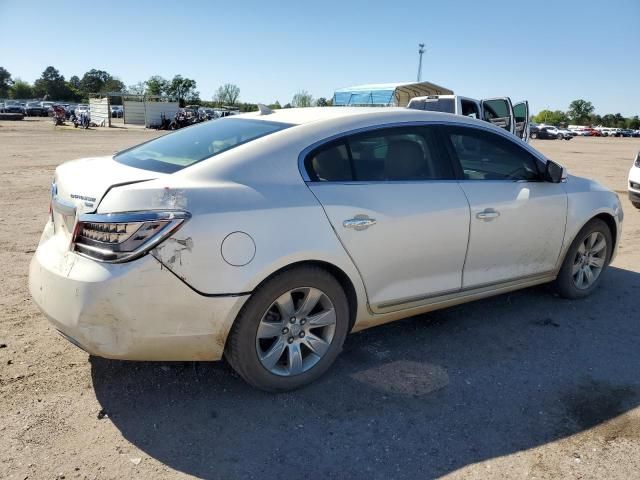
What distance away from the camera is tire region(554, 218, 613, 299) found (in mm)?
4566

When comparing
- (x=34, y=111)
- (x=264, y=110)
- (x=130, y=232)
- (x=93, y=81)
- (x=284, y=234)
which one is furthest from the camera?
(x=93, y=81)

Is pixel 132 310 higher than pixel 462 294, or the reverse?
pixel 132 310

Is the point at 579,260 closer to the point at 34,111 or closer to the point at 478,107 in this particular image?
the point at 478,107

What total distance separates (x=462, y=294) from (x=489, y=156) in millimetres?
1085

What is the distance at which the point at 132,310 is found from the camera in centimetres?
259

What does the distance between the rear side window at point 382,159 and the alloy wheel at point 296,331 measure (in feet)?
2.35

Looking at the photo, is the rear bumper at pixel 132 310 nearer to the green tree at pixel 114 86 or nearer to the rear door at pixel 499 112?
the rear door at pixel 499 112

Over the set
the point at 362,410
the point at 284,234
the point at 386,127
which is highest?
the point at 386,127

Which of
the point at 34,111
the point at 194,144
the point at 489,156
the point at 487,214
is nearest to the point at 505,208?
the point at 487,214

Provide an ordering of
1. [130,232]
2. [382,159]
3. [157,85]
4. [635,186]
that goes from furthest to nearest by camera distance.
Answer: [157,85], [635,186], [382,159], [130,232]

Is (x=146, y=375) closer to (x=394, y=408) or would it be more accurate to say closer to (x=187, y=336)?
(x=187, y=336)

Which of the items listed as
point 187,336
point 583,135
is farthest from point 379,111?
point 583,135

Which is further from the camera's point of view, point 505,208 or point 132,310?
point 505,208

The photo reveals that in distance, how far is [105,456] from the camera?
2527mm
